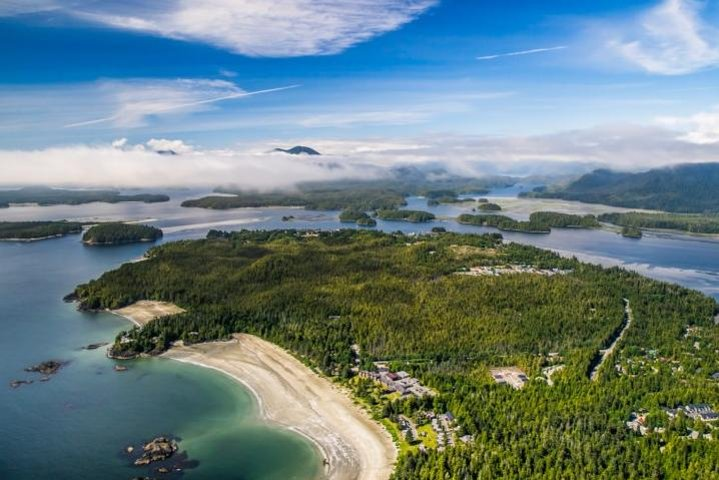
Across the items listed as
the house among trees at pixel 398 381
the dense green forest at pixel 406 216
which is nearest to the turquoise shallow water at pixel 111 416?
the house among trees at pixel 398 381

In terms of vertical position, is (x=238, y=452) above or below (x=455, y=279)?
below

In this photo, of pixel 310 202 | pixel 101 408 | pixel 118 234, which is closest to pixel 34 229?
pixel 118 234

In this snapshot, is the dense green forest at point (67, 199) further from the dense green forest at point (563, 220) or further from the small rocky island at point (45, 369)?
the small rocky island at point (45, 369)

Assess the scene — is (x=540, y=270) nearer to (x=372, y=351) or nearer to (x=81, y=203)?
(x=372, y=351)

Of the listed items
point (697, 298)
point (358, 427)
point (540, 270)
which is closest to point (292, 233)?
point (540, 270)

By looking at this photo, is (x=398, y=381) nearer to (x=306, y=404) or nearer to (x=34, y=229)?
(x=306, y=404)
